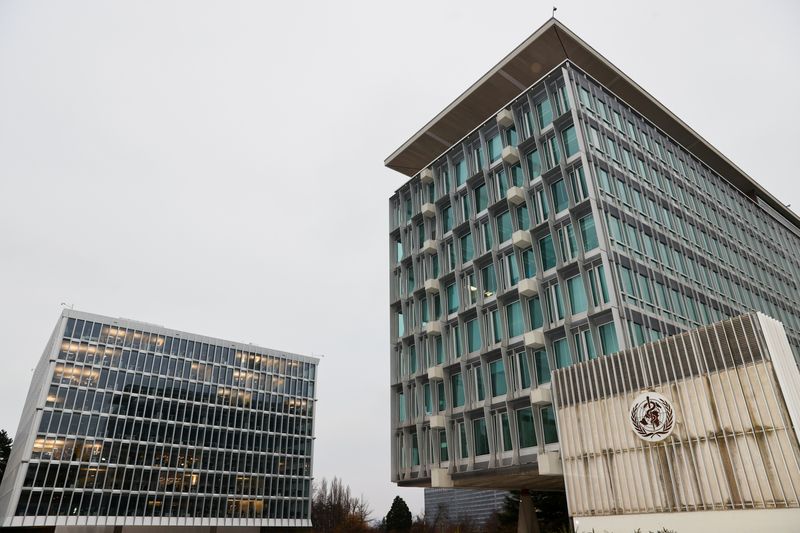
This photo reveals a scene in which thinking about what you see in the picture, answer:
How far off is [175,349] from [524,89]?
73.8 meters

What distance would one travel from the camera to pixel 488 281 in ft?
130

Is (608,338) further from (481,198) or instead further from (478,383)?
(481,198)

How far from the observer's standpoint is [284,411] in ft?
332

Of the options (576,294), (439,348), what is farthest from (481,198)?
(576,294)

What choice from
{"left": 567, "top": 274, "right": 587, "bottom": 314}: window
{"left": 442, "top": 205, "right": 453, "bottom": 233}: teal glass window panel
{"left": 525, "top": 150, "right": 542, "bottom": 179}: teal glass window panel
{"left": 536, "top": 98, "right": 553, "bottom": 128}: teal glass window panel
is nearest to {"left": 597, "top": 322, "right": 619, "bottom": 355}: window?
{"left": 567, "top": 274, "right": 587, "bottom": 314}: window

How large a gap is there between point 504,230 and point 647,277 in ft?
32.5

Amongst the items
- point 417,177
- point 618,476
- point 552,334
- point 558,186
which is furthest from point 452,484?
point 417,177

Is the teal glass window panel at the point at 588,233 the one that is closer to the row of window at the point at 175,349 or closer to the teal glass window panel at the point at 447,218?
the teal glass window panel at the point at 447,218

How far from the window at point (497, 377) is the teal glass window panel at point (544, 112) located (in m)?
17.0

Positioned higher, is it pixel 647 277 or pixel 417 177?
pixel 417 177

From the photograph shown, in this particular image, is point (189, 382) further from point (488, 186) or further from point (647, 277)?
point (647, 277)

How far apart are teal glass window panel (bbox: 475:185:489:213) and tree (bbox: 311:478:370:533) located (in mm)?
67689

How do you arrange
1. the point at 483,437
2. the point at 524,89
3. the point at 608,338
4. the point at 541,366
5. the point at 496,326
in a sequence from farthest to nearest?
the point at 524,89, the point at 496,326, the point at 483,437, the point at 541,366, the point at 608,338

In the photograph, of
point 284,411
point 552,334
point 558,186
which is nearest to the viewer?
point 552,334
